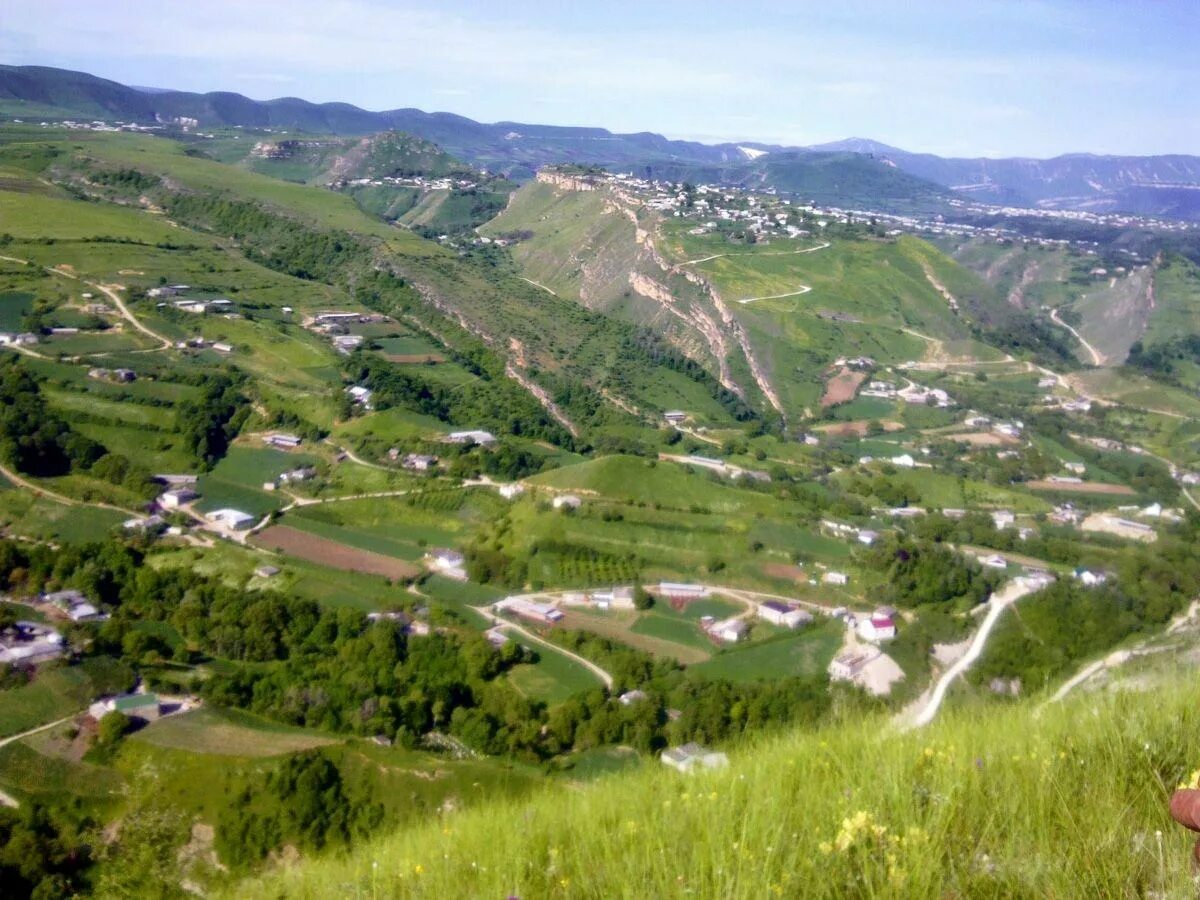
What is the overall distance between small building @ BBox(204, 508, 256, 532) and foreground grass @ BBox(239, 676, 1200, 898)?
18.7 metres

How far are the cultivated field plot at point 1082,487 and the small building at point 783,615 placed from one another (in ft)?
39.6

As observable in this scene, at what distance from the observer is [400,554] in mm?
20188

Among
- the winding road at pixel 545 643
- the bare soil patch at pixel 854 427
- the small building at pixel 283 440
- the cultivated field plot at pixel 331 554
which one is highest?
the bare soil patch at pixel 854 427

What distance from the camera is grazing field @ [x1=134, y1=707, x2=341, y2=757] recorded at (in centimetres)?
1226

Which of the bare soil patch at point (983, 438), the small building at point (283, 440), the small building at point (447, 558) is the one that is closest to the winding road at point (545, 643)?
the small building at point (447, 558)

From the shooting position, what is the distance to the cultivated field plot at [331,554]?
1930 cm

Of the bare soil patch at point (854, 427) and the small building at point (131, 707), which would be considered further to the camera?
the bare soil patch at point (854, 427)

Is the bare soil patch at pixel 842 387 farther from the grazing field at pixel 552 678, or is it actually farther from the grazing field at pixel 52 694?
the grazing field at pixel 52 694

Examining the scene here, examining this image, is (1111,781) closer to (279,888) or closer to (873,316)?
(279,888)

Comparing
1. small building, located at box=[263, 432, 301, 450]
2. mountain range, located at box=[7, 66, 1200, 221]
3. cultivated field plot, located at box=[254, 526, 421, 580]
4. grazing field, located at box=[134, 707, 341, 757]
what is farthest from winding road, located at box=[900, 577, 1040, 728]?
mountain range, located at box=[7, 66, 1200, 221]

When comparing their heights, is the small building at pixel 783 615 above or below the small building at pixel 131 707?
above

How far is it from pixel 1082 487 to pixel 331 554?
71.0 ft

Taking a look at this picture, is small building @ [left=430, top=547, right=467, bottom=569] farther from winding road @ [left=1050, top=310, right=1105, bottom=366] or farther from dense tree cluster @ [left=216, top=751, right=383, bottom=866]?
winding road @ [left=1050, top=310, right=1105, bottom=366]

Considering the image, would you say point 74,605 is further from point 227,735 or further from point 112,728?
point 227,735
